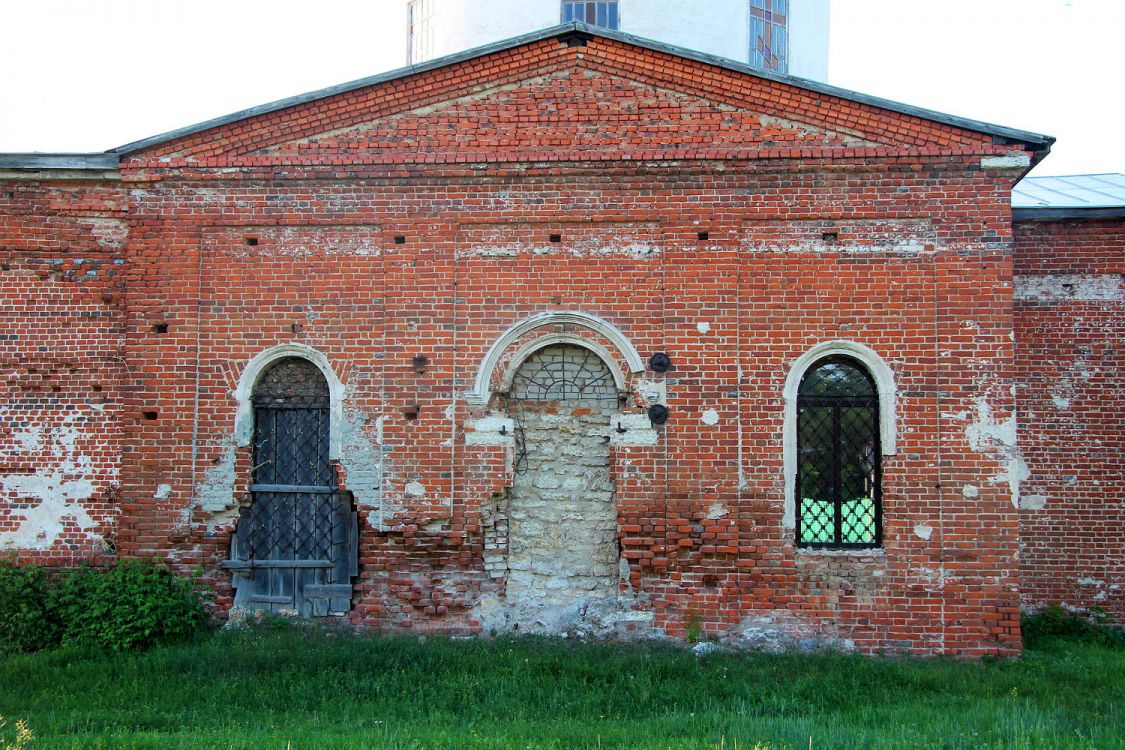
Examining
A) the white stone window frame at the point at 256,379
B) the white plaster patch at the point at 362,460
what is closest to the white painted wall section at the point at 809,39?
the white stone window frame at the point at 256,379

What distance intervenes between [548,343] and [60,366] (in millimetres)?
5236

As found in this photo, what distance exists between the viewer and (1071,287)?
34.6ft

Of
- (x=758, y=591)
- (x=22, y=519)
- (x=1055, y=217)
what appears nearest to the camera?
(x=758, y=591)

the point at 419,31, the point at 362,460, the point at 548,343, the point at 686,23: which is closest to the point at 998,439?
the point at 548,343

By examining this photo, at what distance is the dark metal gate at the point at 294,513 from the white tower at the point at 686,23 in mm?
7466

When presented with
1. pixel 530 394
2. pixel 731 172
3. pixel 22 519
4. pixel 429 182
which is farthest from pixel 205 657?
pixel 731 172

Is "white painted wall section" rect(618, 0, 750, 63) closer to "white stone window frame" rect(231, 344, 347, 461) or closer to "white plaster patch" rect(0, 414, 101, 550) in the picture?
"white stone window frame" rect(231, 344, 347, 461)

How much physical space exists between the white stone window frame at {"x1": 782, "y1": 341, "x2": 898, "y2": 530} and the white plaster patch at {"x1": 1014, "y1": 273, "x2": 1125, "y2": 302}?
8.34ft

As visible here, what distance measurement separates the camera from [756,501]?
30.2 feet

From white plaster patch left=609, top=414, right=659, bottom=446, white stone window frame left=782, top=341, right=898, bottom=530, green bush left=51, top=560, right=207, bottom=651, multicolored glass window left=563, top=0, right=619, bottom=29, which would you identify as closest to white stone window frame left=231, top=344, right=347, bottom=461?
green bush left=51, top=560, right=207, bottom=651

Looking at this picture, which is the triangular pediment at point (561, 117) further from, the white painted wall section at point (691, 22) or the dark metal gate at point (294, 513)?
the white painted wall section at point (691, 22)

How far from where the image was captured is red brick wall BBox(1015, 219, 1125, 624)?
10.4m

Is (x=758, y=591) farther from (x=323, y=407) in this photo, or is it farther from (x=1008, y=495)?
(x=323, y=407)

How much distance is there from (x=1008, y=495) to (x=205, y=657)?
305 inches
